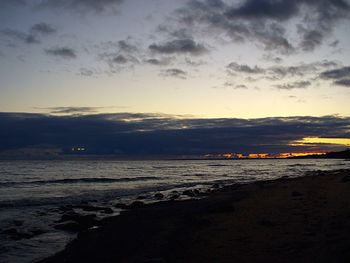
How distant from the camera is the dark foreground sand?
32.4ft

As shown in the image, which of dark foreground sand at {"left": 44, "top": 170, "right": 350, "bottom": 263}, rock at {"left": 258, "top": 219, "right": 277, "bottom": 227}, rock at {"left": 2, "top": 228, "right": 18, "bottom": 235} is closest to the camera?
dark foreground sand at {"left": 44, "top": 170, "right": 350, "bottom": 263}

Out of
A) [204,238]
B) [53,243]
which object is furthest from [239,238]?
[53,243]

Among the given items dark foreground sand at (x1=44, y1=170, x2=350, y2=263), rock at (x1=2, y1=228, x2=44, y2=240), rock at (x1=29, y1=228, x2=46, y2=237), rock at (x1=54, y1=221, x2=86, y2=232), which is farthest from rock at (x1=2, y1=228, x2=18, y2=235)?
dark foreground sand at (x1=44, y1=170, x2=350, y2=263)

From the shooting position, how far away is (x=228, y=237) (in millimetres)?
12367

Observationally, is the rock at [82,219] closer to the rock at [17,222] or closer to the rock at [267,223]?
the rock at [17,222]

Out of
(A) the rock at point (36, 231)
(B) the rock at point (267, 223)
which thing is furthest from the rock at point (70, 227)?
(B) the rock at point (267, 223)

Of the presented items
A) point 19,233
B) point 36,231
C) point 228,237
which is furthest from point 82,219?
point 228,237

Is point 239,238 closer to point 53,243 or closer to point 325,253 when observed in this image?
point 325,253

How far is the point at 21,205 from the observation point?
26.0m

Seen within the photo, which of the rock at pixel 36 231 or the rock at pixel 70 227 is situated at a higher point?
the rock at pixel 70 227

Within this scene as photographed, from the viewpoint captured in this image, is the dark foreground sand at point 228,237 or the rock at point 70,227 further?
the rock at point 70,227

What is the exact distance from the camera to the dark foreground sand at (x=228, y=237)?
389 inches

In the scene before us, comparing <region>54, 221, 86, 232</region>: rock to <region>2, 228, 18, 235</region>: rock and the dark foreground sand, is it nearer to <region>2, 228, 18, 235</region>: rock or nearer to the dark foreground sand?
the dark foreground sand

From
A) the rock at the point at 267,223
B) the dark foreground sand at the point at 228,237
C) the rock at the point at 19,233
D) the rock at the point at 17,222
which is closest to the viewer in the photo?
the dark foreground sand at the point at 228,237
